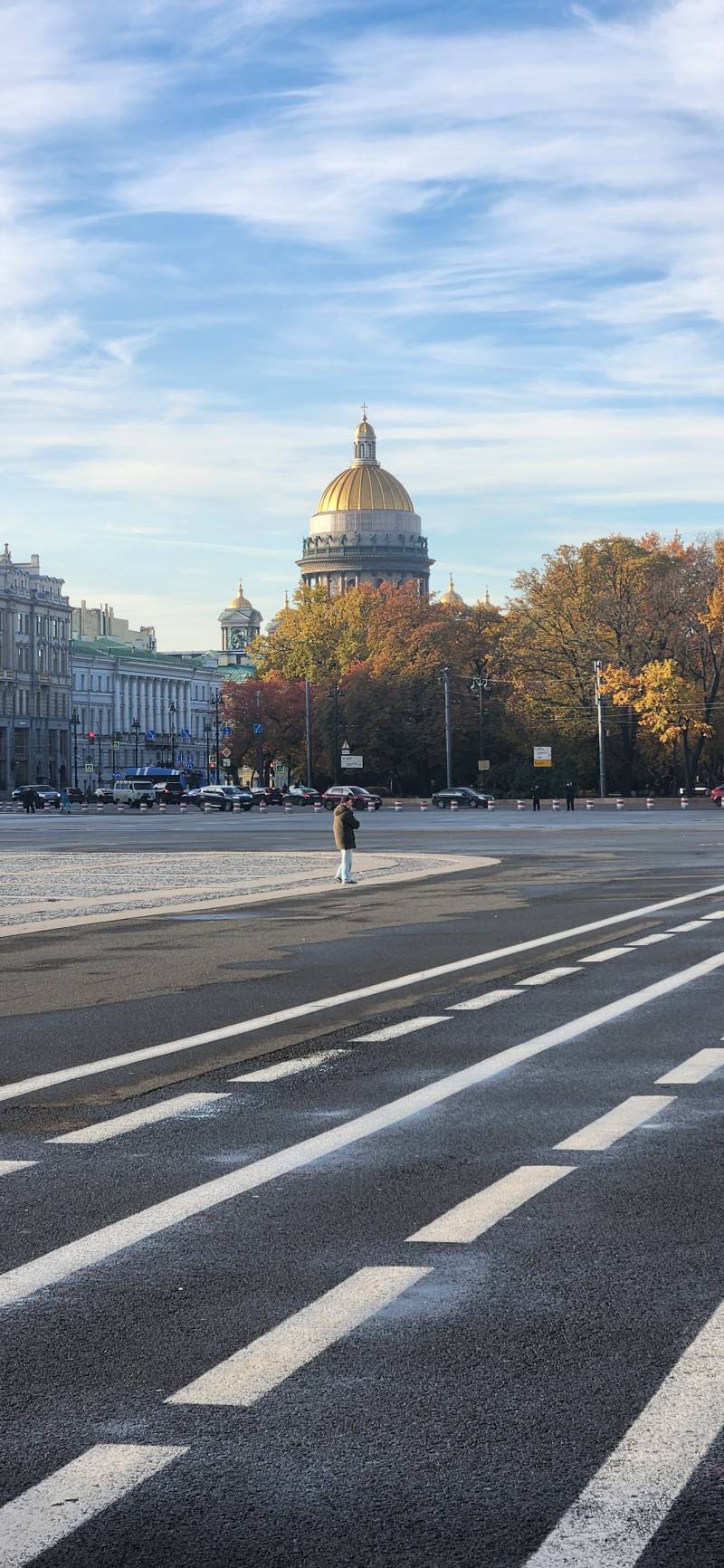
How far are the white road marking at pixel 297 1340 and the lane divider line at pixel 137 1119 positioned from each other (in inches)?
122

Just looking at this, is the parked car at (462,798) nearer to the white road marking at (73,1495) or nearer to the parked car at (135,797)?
the parked car at (135,797)

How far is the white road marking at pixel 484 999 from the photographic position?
14.8 m

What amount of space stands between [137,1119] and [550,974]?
759 centimetres

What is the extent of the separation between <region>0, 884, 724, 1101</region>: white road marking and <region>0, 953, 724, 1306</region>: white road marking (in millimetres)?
2099

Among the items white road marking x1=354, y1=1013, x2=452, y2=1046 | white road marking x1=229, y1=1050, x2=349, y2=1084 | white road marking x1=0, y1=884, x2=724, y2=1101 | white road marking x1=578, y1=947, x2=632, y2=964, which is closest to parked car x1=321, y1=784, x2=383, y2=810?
white road marking x1=0, y1=884, x2=724, y2=1101

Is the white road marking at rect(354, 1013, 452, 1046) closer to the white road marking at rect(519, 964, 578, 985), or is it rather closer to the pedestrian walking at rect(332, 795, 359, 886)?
the white road marking at rect(519, 964, 578, 985)

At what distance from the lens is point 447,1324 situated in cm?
618

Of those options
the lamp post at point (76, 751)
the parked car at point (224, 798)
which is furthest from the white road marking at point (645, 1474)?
the lamp post at point (76, 751)

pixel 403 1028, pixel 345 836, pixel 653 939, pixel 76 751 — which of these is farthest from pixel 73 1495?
pixel 76 751

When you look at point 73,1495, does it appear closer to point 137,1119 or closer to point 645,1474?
point 645,1474

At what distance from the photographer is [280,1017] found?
47.5 ft

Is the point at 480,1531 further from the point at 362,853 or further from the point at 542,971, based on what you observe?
the point at 362,853

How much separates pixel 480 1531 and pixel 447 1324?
1703mm

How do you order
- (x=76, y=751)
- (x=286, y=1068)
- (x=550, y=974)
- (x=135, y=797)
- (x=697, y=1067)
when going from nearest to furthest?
(x=697, y=1067) < (x=286, y=1068) < (x=550, y=974) < (x=135, y=797) < (x=76, y=751)
